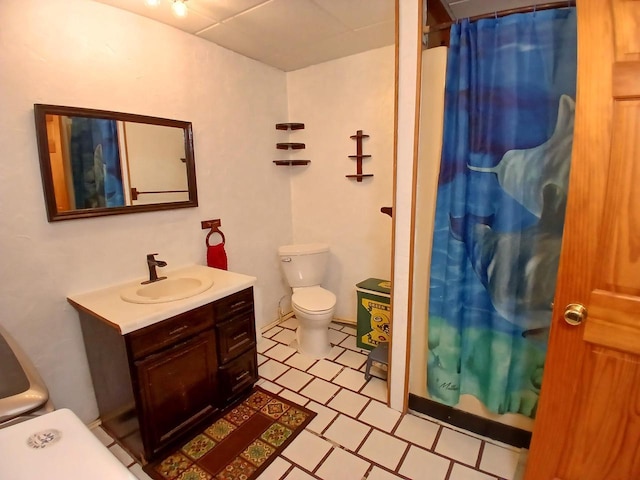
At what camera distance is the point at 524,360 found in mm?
1590

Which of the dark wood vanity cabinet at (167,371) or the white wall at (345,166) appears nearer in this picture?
the dark wood vanity cabinet at (167,371)

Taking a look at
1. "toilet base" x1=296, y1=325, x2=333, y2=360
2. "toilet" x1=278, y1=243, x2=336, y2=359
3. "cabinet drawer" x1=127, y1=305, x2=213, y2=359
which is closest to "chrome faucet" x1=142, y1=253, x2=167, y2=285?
"cabinet drawer" x1=127, y1=305, x2=213, y2=359

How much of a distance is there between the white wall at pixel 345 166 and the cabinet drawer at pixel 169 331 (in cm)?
150

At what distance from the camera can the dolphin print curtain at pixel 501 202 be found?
1376 mm

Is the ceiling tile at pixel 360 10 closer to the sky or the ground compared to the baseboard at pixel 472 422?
closer to the sky

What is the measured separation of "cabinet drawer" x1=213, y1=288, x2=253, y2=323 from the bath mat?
610 mm

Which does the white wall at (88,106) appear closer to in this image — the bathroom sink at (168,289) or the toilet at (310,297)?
the bathroom sink at (168,289)

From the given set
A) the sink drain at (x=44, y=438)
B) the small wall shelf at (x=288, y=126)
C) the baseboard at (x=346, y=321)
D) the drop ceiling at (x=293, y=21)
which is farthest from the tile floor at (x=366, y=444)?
the drop ceiling at (x=293, y=21)

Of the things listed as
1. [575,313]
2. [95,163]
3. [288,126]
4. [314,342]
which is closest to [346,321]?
[314,342]

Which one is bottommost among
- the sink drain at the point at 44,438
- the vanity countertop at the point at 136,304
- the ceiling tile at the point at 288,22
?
the sink drain at the point at 44,438

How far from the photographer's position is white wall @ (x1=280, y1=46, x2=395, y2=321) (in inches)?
102

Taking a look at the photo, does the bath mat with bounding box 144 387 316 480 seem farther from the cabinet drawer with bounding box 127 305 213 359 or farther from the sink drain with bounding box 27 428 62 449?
the sink drain with bounding box 27 428 62 449

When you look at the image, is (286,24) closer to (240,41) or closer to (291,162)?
(240,41)

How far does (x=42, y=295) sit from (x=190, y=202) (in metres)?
0.97
